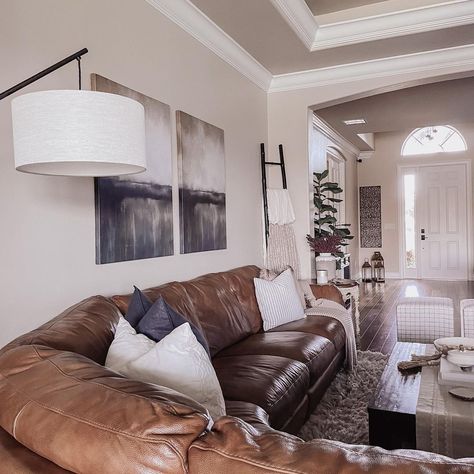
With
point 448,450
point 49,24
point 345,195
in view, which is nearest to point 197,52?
point 49,24

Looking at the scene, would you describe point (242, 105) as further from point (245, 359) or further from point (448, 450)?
point (448, 450)

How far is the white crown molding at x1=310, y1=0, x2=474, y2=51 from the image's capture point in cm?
363

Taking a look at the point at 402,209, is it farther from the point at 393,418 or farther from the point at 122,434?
the point at 122,434

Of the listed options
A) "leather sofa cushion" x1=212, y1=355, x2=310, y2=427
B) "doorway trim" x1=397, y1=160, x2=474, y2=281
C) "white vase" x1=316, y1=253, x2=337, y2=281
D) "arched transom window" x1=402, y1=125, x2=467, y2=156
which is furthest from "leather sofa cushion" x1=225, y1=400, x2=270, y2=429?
"arched transom window" x1=402, y1=125, x2=467, y2=156

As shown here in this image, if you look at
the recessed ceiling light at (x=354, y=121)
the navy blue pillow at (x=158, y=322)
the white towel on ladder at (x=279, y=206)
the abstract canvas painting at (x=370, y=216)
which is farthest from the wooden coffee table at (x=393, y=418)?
the abstract canvas painting at (x=370, y=216)

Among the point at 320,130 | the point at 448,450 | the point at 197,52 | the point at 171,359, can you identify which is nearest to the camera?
the point at 171,359

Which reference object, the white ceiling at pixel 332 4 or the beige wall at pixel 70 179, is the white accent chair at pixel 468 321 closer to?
the beige wall at pixel 70 179

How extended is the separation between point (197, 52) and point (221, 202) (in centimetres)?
116

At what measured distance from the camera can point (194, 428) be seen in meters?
0.79

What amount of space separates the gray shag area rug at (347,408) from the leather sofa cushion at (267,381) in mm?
291

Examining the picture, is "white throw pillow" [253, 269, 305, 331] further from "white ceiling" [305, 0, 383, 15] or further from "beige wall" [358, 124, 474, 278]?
"beige wall" [358, 124, 474, 278]

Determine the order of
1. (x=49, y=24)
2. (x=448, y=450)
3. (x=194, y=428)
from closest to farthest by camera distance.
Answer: (x=194, y=428), (x=448, y=450), (x=49, y=24)

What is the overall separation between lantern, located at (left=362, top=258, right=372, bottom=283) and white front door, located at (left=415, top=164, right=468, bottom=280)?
966 millimetres

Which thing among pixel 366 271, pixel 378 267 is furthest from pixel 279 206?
pixel 366 271
